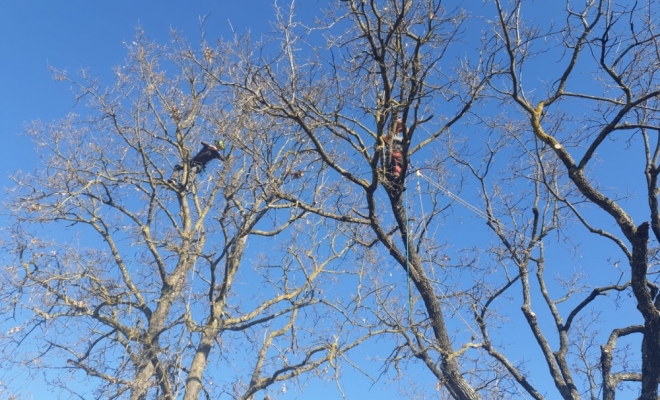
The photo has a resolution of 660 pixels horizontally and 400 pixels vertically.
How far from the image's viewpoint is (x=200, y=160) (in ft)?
28.9

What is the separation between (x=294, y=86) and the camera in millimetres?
5398

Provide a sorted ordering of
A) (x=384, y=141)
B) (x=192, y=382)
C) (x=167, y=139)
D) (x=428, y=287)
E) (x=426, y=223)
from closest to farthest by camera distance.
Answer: (x=384, y=141) < (x=428, y=287) < (x=426, y=223) < (x=192, y=382) < (x=167, y=139)

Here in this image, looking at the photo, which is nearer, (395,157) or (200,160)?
(395,157)

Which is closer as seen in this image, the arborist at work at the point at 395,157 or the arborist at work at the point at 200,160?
the arborist at work at the point at 395,157

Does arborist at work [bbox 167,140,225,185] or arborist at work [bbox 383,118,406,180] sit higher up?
arborist at work [bbox 167,140,225,185]

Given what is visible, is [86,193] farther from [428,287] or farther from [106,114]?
[428,287]

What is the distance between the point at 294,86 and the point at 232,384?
487cm

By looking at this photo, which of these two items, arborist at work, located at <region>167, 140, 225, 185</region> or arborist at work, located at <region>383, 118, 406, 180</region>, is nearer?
arborist at work, located at <region>383, 118, 406, 180</region>

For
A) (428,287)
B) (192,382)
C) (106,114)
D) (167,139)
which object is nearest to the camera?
(428,287)

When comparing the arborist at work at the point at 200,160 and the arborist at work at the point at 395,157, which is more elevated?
the arborist at work at the point at 200,160

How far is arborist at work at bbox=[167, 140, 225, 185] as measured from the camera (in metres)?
8.13

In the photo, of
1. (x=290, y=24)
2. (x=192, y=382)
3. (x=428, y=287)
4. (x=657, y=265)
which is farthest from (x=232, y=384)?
(x=657, y=265)

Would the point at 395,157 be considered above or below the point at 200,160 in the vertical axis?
below

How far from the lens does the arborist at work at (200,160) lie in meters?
8.13
